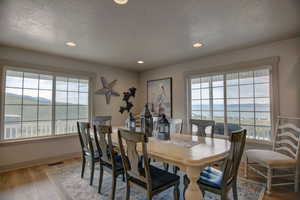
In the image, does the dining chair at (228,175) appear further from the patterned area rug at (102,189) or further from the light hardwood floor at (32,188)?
the light hardwood floor at (32,188)

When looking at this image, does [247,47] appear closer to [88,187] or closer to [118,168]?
[118,168]

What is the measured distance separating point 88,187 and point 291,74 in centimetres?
382

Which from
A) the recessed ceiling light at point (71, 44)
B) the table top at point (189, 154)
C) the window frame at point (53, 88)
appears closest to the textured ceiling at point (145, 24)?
the recessed ceiling light at point (71, 44)

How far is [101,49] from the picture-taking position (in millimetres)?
3289

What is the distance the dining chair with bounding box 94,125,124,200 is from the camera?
2041 mm

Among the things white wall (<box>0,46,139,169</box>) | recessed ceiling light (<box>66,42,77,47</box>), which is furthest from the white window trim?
recessed ceiling light (<box>66,42,77,47</box>)

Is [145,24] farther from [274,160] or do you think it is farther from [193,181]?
[274,160]

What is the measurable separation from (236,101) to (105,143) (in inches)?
109

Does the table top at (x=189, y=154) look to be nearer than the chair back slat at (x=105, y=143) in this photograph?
Yes

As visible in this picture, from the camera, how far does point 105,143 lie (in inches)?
86.6

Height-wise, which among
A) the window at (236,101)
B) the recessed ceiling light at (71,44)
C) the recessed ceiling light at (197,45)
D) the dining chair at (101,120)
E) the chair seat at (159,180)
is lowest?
the chair seat at (159,180)

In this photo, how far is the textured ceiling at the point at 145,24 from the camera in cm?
184

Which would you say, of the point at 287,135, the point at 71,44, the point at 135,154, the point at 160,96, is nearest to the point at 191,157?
the point at 135,154

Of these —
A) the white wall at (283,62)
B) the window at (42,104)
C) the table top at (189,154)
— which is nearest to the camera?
the table top at (189,154)
